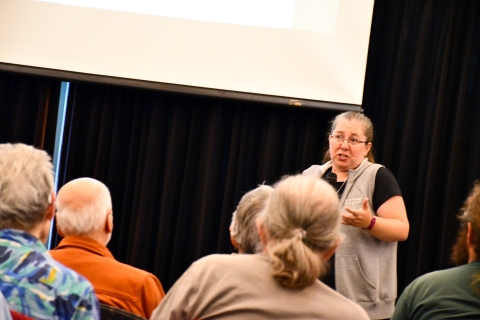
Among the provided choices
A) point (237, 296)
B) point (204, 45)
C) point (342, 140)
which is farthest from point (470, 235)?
point (204, 45)

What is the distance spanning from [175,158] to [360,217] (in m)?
1.59

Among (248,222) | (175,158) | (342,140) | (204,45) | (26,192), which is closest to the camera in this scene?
(26,192)

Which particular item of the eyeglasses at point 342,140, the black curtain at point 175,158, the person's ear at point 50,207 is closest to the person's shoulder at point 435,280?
the person's ear at point 50,207

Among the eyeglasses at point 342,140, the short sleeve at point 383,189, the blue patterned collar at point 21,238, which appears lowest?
the blue patterned collar at point 21,238

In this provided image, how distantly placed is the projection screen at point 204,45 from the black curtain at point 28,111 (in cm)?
26

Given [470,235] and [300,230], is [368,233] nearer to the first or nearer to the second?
[470,235]

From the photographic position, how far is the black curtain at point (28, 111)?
388 cm

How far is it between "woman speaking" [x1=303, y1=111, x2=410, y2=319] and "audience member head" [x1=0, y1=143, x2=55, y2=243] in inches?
56.5

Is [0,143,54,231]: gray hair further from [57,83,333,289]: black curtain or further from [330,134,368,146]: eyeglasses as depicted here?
[57,83,333,289]: black curtain

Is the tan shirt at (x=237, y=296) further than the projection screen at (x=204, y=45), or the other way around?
the projection screen at (x=204, y=45)

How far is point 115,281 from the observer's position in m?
1.79

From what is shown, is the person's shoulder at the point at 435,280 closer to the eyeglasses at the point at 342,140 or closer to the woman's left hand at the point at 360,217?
the woman's left hand at the point at 360,217

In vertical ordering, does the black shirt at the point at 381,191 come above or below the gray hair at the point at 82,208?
above

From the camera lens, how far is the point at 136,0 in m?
3.62
